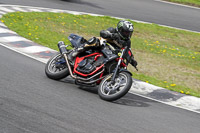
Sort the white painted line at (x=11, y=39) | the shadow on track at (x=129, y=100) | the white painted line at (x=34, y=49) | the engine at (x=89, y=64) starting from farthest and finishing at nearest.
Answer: the white painted line at (x=11, y=39)
the white painted line at (x=34, y=49)
the engine at (x=89, y=64)
the shadow on track at (x=129, y=100)

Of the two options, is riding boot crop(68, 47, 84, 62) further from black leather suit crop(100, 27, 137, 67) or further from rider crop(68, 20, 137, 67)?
black leather suit crop(100, 27, 137, 67)

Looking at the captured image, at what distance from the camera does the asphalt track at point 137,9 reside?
60.3ft

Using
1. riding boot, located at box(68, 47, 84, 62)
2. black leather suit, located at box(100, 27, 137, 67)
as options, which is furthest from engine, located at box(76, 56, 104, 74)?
black leather suit, located at box(100, 27, 137, 67)

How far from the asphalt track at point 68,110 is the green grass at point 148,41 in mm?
2155

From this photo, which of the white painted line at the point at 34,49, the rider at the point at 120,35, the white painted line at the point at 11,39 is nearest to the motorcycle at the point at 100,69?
the rider at the point at 120,35

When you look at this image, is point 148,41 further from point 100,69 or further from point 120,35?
point 100,69

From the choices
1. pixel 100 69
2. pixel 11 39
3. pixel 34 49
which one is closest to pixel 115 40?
pixel 100 69

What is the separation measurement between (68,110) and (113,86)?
56.2 inches

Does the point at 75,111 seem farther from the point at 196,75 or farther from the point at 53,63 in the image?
the point at 196,75

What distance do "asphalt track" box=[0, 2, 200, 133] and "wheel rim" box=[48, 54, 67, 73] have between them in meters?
0.25

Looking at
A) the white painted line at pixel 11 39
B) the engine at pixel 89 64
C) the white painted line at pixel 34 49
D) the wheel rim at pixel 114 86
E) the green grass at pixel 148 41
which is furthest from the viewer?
the white painted line at pixel 11 39

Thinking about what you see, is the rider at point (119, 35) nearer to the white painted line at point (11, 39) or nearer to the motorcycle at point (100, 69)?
the motorcycle at point (100, 69)

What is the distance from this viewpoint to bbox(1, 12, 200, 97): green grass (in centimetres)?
1007

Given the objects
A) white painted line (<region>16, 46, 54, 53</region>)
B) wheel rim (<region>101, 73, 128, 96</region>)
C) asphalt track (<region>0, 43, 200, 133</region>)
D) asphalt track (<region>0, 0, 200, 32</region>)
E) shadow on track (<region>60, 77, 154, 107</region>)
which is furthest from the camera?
asphalt track (<region>0, 0, 200, 32</region>)
